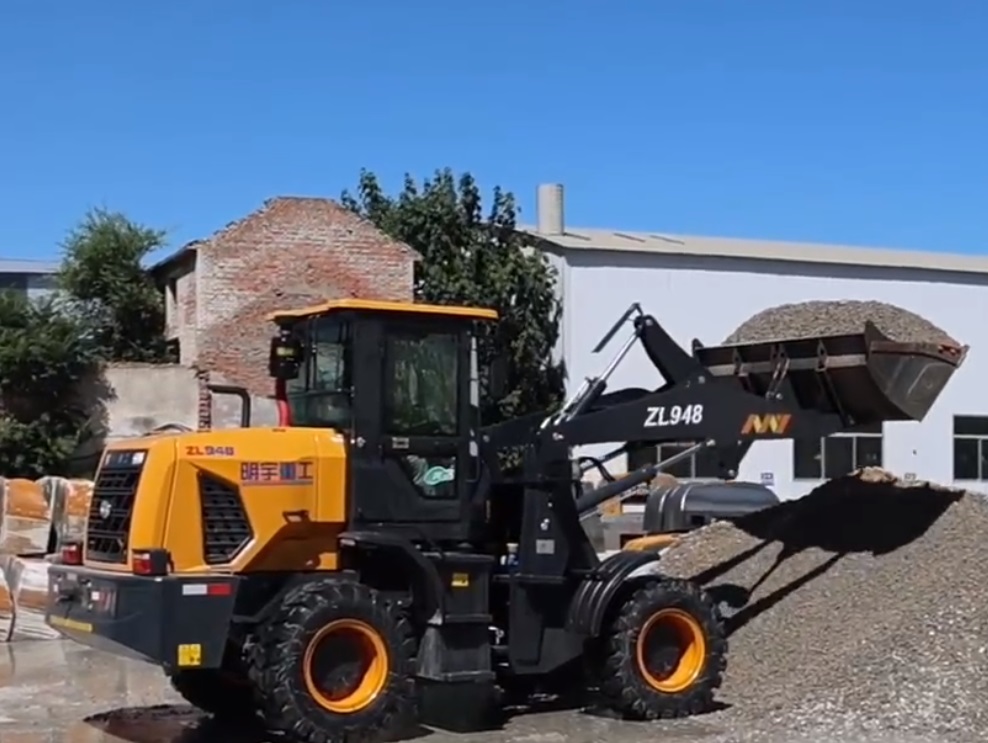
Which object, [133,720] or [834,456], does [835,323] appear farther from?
[834,456]

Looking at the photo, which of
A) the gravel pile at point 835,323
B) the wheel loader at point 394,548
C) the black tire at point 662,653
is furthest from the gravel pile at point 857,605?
the gravel pile at point 835,323

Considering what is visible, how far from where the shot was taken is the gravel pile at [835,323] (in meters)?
22.2

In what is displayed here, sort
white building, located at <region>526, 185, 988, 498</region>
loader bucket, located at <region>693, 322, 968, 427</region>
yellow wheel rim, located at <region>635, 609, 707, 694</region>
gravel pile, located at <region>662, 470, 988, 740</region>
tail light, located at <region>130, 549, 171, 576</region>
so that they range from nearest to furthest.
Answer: tail light, located at <region>130, 549, 171, 576</region> → gravel pile, located at <region>662, 470, 988, 740</region> → yellow wheel rim, located at <region>635, 609, 707, 694</region> → loader bucket, located at <region>693, 322, 968, 427</region> → white building, located at <region>526, 185, 988, 498</region>

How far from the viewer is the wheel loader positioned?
1033 cm

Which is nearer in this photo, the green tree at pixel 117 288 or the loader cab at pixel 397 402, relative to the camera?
the loader cab at pixel 397 402

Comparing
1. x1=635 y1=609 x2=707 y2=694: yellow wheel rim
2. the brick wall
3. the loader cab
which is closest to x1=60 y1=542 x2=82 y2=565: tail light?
the loader cab

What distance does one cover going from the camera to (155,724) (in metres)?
11.9

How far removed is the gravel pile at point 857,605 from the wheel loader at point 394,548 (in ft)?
2.26

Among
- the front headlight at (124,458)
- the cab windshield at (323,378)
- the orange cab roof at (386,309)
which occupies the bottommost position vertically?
the front headlight at (124,458)

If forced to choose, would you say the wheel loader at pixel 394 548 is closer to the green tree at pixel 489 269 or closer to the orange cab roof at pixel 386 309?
the orange cab roof at pixel 386 309

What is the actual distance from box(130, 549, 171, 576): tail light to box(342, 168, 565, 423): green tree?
22425 millimetres

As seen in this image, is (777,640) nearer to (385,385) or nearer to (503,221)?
(385,385)

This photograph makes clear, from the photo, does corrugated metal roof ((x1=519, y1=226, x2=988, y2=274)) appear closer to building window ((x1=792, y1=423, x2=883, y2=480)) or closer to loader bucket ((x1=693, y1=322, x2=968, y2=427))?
building window ((x1=792, y1=423, x2=883, y2=480))

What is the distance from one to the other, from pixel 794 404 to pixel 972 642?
93.9 inches
